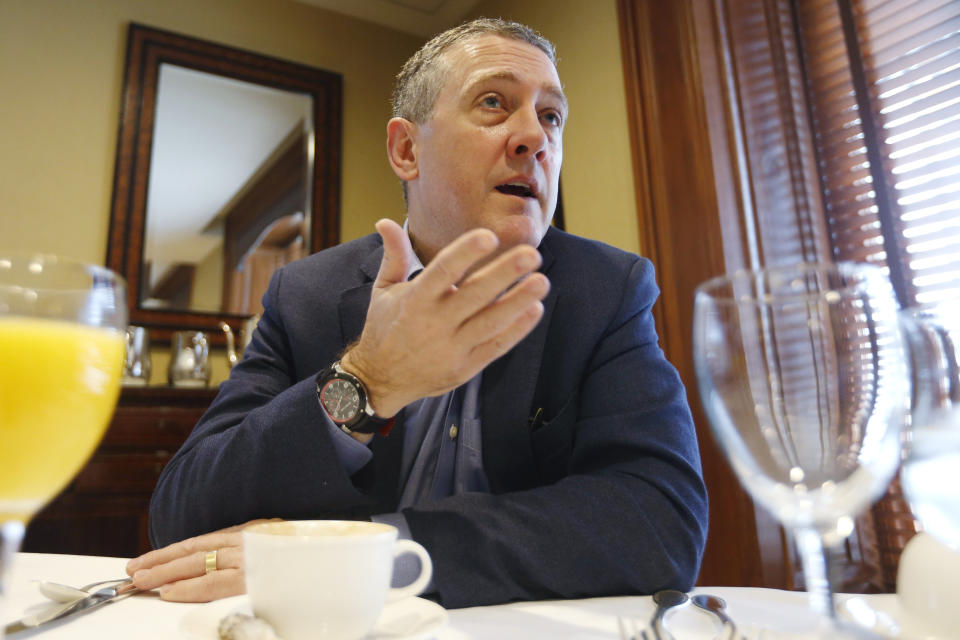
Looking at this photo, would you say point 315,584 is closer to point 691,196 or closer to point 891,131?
point 691,196

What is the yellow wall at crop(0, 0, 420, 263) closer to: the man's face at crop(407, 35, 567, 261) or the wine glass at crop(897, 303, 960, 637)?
the man's face at crop(407, 35, 567, 261)

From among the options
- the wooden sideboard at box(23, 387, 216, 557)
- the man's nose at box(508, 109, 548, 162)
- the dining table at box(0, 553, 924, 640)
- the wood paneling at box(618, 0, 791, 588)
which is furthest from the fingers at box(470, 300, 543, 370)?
the wooden sideboard at box(23, 387, 216, 557)

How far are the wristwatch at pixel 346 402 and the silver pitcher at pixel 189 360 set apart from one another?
1925 mm

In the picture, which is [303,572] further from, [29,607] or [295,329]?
[295,329]

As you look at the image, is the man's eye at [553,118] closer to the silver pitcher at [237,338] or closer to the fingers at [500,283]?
the fingers at [500,283]

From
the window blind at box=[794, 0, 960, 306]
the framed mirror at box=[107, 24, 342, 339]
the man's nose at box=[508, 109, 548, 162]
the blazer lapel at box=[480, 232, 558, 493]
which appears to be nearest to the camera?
the blazer lapel at box=[480, 232, 558, 493]

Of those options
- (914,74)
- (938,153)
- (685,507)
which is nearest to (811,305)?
(685,507)

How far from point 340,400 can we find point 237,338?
219 cm

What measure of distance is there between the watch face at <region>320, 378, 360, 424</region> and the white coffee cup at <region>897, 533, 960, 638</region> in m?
0.52

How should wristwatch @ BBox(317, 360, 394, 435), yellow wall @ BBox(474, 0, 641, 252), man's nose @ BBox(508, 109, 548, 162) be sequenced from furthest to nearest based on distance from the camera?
yellow wall @ BBox(474, 0, 641, 252), man's nose @ BBox(508, 109, 548, 162), wristwatch @ BBox(317, 360, 394, 435)

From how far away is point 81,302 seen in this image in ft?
1.13

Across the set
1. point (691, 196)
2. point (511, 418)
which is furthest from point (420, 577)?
point (691, 196)

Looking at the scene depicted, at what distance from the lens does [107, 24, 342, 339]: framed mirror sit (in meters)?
2.60

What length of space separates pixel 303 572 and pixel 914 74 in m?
1.99
